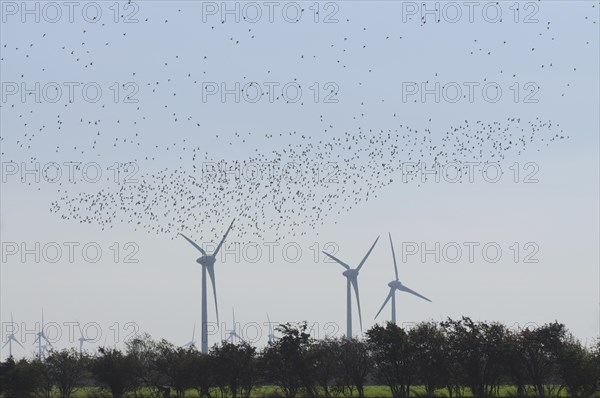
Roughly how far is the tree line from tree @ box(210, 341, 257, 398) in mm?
115

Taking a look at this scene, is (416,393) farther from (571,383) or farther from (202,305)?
(202,305)

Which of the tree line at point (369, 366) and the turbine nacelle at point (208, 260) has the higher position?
the turbine nacelle at point (208, 260)

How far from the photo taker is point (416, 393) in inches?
5059

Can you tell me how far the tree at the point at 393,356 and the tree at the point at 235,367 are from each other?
558 inches

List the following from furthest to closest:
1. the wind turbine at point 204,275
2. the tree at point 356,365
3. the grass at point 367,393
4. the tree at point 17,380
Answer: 1. the wind turbine at point 204,275
2. the tree at point 356,365
3. the tree at point 17,380
4. the grass at point 367,393

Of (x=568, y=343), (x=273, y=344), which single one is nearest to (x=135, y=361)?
(x=273, y=344)

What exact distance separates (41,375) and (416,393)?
4488cm

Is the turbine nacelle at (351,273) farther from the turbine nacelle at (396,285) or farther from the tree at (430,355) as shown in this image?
the tree at (430,355)

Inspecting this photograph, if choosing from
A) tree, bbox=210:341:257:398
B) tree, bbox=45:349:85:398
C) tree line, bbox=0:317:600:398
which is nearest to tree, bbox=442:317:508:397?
tree line, bbox=0:317:600:398

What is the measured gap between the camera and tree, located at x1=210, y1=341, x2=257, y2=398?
131750 mm

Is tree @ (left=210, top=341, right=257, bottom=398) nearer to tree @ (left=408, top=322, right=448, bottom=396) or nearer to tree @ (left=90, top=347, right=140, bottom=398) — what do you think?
tree @ (left=90, top=347, right=140, bottom=398)

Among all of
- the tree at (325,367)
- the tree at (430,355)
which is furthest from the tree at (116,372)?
the tree at (430,355)

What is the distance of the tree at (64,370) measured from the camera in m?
143

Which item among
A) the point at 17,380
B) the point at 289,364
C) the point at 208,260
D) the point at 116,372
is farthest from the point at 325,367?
the point at 208,260
